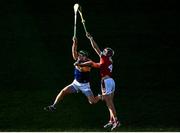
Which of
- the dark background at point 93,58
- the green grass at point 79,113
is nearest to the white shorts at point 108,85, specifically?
the green grass at point 79,113

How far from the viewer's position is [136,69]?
31953mm

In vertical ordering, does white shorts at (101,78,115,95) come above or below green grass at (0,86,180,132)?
above

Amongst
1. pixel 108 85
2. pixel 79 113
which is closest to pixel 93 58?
pixel 79 113

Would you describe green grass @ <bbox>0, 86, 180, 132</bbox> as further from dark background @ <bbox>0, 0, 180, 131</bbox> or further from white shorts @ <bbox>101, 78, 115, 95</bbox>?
white shorts @ <bbox>101, 78, 115, 95</bbox>

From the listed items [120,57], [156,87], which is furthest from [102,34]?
[156,87]

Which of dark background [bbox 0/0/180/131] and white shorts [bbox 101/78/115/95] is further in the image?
dark background [bbox 0/0/180/131]

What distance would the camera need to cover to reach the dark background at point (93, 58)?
2680 centimetres

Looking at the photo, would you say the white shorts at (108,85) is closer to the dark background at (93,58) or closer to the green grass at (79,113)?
the green grass at (79,113)

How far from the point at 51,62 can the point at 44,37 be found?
219 cm

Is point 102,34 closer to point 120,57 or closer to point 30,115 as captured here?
point 120,57

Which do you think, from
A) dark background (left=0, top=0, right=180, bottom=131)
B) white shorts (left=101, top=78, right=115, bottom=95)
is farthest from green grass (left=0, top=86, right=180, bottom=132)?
white shorts (left=101, top=78, right=115, bottom=95)

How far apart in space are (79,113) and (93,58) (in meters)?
5.54

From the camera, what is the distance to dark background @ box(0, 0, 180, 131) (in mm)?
26797

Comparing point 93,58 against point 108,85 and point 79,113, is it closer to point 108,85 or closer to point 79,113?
point 79,113
